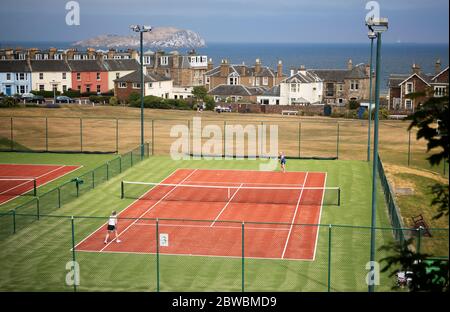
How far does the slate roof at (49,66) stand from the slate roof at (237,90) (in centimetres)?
1937

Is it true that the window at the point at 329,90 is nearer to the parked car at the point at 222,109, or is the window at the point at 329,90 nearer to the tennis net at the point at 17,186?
the parked car at the point at 222,109

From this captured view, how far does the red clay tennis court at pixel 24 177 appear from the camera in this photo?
1379 inches

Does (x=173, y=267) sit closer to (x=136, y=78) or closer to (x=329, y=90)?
(x=136, y=78)

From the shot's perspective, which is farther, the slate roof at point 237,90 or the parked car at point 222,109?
the slate roof at point 237,90

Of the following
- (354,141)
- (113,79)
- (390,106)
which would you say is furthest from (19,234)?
(113,79)

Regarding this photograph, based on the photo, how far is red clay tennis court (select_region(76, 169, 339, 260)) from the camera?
25.5 meters

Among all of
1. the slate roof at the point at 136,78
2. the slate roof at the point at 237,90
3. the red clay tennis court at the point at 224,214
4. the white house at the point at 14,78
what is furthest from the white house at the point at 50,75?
the red clay tennis court at the point at 224,214

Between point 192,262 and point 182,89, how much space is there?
273 feet

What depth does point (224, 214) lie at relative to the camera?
31.1m

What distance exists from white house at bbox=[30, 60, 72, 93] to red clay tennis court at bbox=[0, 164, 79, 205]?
52131mm

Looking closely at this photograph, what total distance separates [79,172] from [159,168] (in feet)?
15.1

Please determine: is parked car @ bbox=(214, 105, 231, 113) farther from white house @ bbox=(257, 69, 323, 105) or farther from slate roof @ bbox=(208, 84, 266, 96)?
white house @ bbox=(257, 69, 323, 105)

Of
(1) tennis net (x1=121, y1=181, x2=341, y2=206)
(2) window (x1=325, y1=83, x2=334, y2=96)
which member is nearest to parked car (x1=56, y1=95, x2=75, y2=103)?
(2) window (x1=325, y1=83, x2=334, y2=96)

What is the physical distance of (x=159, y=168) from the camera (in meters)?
42.6
